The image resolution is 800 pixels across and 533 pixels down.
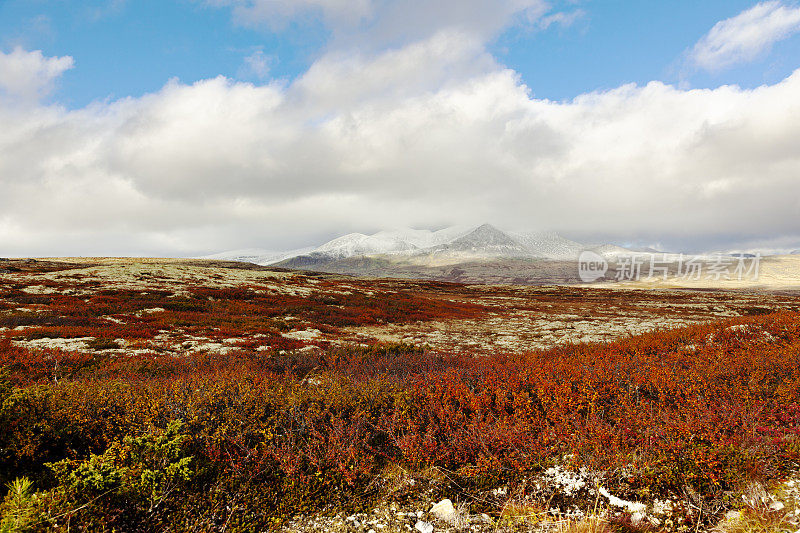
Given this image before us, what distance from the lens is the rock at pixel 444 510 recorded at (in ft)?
13.1

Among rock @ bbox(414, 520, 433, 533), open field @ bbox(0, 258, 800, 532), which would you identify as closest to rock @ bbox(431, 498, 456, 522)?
open field @ bbox(0, 258, 800, 532)

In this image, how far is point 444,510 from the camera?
405 centimetres

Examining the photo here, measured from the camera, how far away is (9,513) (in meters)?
2.87

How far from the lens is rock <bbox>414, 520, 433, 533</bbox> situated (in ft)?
12.5

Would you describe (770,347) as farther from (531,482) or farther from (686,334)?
(531,482)

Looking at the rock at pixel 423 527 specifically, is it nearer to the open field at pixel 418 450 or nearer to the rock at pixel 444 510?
the open field at pixel 418 450

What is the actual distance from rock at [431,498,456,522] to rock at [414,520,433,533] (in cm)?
18

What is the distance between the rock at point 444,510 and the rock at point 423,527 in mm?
181

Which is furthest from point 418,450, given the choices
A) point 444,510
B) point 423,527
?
point 423,527

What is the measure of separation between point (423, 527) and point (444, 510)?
13.1 inches

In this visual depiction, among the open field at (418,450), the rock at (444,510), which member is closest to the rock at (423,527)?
the open field at (418,450)

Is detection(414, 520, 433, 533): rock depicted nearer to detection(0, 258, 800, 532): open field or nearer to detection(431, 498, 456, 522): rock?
detection(0, 258, 800, 532): open field

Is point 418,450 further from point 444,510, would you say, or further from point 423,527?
point 423,527

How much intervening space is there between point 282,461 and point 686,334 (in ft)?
51.0
